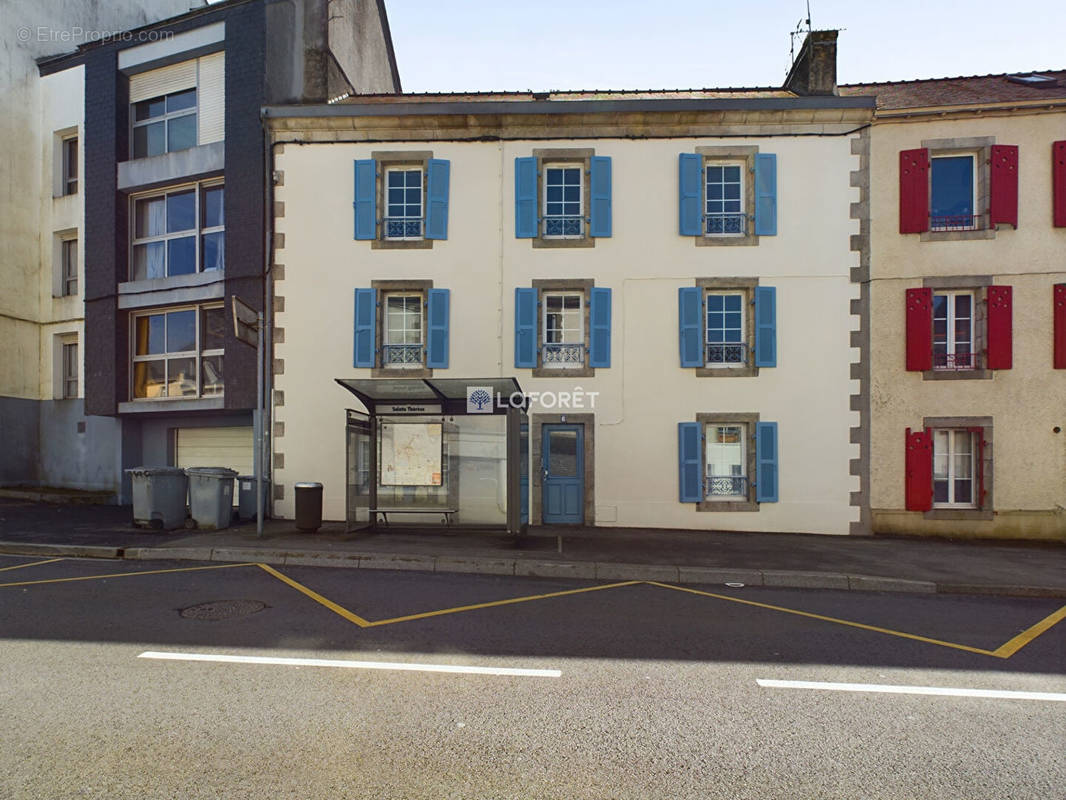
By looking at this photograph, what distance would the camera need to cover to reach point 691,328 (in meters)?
12.0

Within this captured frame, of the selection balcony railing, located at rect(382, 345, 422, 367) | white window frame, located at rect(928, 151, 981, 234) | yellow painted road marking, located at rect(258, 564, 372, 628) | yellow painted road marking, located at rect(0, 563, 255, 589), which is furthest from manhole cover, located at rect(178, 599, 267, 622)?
white window frame, located at rect(928, 151, 981, 234)

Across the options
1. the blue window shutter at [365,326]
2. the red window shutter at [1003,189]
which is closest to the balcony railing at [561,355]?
the blue window shutter at [365,326]

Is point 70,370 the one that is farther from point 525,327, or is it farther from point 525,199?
point 525,199

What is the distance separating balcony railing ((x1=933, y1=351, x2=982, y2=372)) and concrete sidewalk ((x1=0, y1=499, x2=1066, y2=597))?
11.3 ft

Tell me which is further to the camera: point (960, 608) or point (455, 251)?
point (455, 251)

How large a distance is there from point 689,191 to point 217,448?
12.3 meters

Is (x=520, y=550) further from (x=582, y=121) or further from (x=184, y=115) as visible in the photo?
(x=184, y=115)

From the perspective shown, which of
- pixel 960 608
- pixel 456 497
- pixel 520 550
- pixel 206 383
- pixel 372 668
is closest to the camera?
pixel 372 668

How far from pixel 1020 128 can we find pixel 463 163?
11191mm

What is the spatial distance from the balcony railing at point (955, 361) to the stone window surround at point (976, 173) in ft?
7.54

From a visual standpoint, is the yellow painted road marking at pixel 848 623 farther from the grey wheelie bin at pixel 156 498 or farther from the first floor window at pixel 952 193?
the first floor window at pixel 952 193

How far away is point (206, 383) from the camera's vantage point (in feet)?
45.2

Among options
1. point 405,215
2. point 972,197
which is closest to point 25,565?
point 405,215

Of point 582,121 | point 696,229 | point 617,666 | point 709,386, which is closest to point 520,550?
point 617,666
